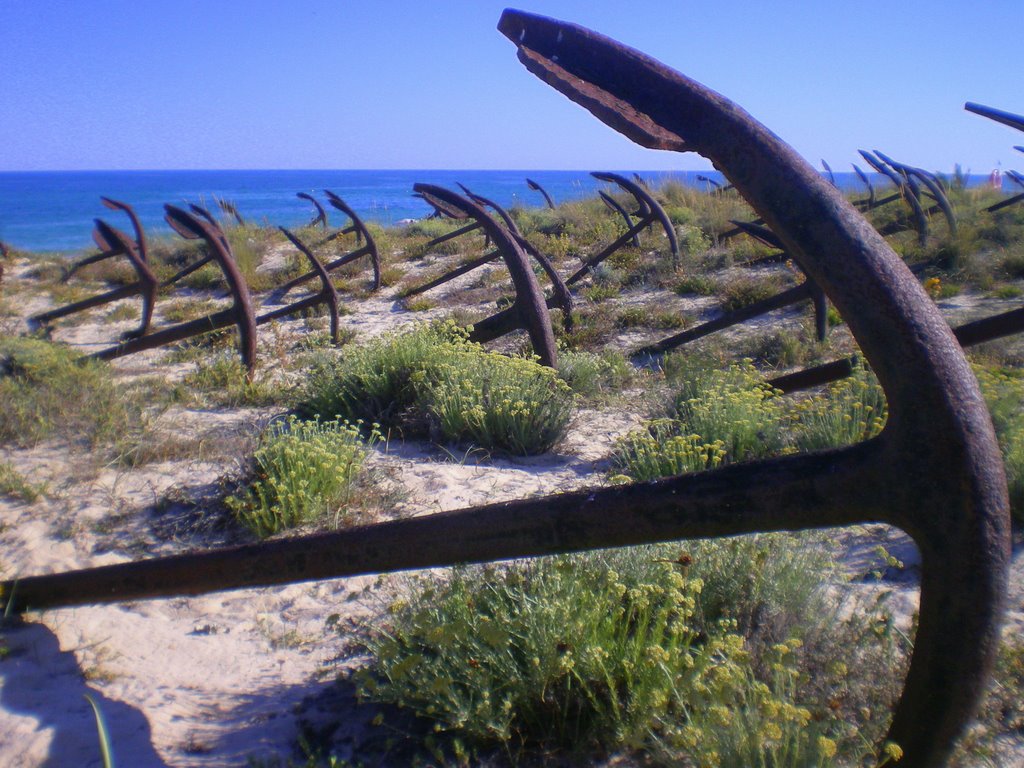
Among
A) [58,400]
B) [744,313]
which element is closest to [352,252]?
[58,400]

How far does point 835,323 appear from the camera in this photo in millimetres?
7117

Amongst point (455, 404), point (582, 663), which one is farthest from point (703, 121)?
point (455, 404)

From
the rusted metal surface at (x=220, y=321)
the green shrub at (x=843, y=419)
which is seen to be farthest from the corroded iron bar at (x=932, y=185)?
the rusted metal surface at (x=220, y=321)

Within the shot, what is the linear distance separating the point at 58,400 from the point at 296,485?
241 cm

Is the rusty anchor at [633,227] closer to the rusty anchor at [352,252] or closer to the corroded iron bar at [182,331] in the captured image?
the rusty anchor at [352,252]

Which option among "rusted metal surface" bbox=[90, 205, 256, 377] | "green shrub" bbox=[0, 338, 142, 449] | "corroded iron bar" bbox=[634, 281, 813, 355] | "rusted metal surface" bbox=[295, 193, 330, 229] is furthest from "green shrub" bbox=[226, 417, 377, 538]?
"rusted metal surface" bbox=[295, 193, 330, 229]

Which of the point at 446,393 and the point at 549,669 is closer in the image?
the point at 549,669

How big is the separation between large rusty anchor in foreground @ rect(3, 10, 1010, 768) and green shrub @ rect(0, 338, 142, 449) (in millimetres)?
3767

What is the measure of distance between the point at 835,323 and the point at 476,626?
19.8 feet

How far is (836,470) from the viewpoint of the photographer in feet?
4.02

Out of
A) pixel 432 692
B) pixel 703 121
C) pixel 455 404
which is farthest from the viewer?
pixel 455 404

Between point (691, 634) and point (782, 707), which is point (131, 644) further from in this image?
point (782, 707)

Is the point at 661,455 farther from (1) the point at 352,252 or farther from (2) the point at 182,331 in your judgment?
(1) the point at 352,252

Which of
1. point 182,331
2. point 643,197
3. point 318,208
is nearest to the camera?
point 182,331
